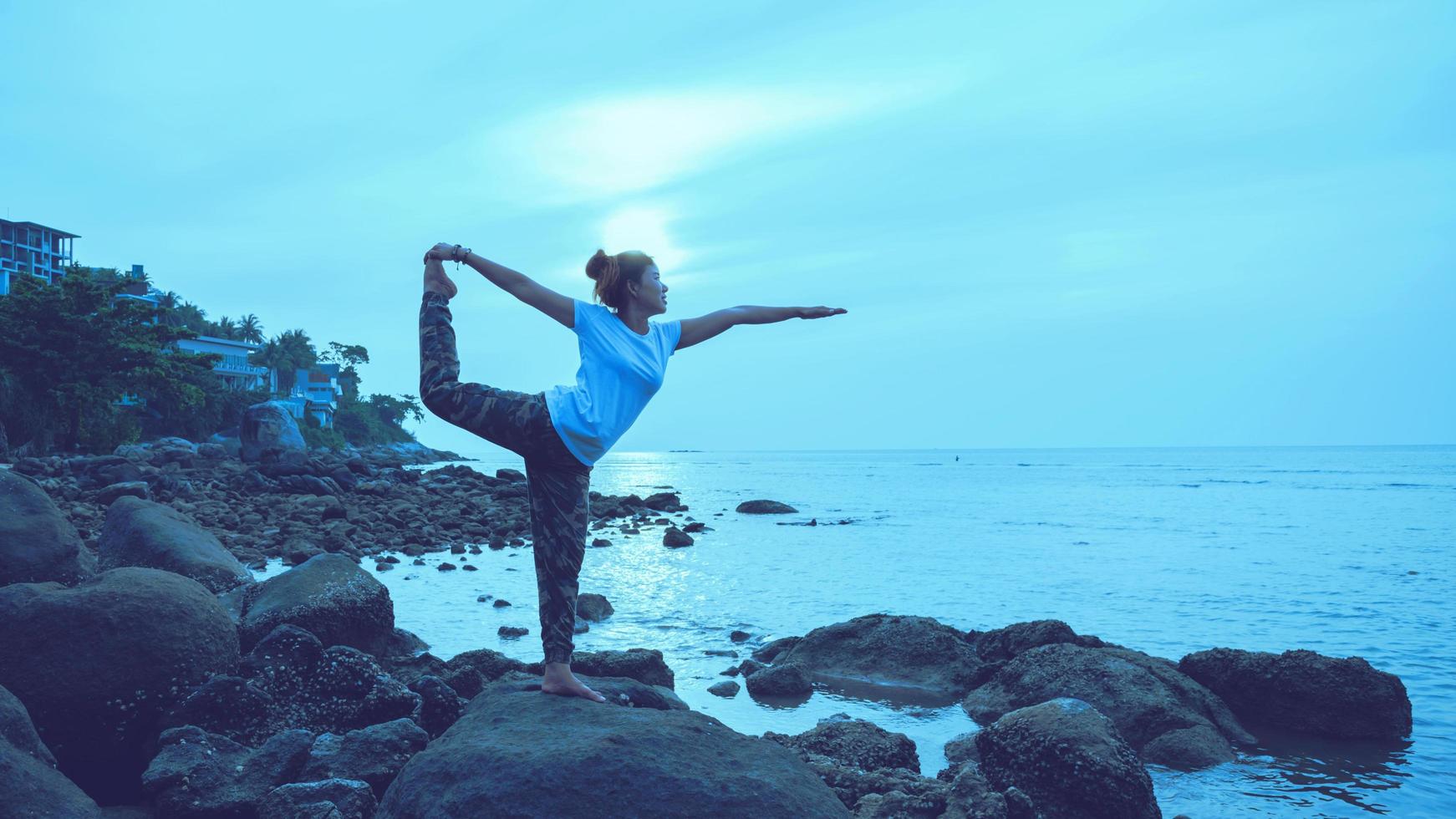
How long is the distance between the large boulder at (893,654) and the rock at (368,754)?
5883 millimetres

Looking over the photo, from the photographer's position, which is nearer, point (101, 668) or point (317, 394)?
point (101, 668)

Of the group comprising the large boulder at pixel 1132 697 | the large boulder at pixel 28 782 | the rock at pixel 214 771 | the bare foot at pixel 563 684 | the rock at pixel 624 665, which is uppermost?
the bare foot at pixel 563 684

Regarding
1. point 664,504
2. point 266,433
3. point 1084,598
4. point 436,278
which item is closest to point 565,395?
point 436,278

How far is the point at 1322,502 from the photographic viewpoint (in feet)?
142

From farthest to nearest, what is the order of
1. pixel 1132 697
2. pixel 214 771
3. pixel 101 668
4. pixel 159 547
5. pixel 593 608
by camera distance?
1. pixel 593 608
2. pixel 159 547
3. pixel 1132 697
4. pixel 101 668
5. pixel 214 771

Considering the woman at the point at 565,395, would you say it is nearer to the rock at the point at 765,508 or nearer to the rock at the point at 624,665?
the rock at the point at 624,665

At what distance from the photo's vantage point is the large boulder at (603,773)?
11.9 feet

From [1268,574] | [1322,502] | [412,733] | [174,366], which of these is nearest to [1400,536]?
[1268,574]

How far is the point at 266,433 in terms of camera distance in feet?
132

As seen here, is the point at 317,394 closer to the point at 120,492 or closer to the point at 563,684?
the point at 120,492

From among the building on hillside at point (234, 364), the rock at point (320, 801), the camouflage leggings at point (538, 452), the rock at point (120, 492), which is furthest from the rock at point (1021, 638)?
the building on hillside at point (234, 364)

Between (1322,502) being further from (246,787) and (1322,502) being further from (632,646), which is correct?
(246,787)

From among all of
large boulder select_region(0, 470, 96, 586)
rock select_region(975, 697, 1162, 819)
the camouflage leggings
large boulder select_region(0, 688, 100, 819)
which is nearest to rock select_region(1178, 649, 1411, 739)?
rock select_region(975, 697, 1162, 819)

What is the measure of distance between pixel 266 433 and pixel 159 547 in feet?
113
